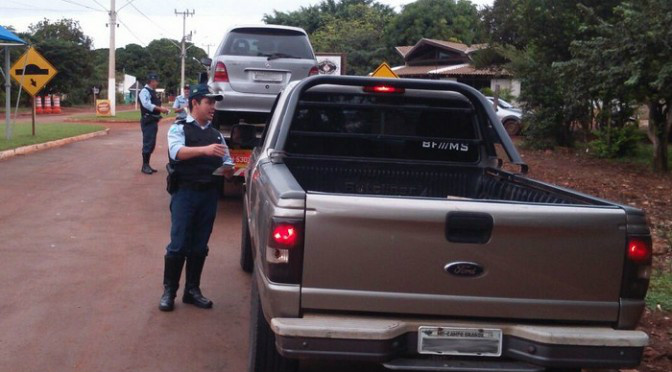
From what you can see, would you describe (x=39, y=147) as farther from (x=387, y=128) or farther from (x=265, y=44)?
(x=387, y=128)

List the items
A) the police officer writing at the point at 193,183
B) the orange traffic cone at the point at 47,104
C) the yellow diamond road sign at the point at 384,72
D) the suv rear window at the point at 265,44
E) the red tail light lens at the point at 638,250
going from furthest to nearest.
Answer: the orange traffic cone at the point at 47,104 < the yellow diamond road sign at the point at 384,72 < the suv rear window at the point at 265,44 < the police officer writing at the point at 193,183 < the red tail light lens at the point at 638,250

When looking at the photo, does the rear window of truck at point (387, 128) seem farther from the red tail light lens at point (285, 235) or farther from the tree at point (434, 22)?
the tree at point (434, 22)

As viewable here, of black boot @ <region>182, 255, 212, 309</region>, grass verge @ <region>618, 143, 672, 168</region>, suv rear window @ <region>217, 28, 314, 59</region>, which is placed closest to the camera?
black boot @ <region>182, 255, 212, 309</region>

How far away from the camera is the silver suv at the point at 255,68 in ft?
36.7

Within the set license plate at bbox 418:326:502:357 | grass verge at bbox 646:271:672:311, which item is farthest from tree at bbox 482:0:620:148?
license plate at bbox 418:326:502:357

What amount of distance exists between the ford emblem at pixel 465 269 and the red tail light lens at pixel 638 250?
2.41 feet

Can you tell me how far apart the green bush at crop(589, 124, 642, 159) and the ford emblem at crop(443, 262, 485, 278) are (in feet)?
55.6

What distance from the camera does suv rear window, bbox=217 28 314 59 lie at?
1151 cm

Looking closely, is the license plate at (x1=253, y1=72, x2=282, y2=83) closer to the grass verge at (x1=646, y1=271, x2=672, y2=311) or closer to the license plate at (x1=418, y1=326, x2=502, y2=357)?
the grass verge at (x1=646, y1=271, x2=672, y2=311)

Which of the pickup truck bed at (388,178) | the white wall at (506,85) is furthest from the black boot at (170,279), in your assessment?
the white wall at (506,85)

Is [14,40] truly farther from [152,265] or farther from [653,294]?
[653,294]

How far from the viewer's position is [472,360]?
410 cm

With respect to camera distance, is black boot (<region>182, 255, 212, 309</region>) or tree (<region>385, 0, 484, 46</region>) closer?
black boot (<region>182, 255, 212, 309</region>)

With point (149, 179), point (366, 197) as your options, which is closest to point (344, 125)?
point (366, 197)
